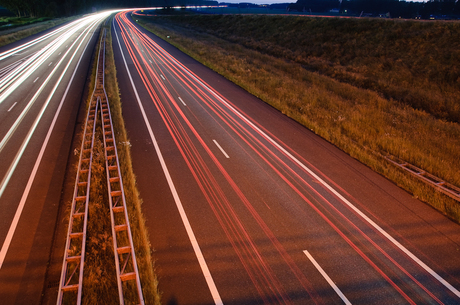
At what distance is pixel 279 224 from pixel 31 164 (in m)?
9.48

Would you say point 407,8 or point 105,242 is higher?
point 407,8

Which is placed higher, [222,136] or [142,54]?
[142,54]

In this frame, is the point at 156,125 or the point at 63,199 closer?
the point at 63,199

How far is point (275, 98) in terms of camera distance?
766 inches

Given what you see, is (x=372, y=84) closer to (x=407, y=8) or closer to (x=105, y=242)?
(x=105, y=242)

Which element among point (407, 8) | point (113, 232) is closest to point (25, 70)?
point (113, 232)

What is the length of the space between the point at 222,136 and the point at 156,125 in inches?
145

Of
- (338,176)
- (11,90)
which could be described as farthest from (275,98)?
(11,90)

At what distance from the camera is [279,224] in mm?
7840

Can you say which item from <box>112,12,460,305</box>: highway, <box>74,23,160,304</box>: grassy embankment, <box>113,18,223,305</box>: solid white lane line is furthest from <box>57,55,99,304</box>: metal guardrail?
<box>113,18,223,305</box>: solid white lane line

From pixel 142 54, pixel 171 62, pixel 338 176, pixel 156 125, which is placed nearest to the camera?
pixel 338 176

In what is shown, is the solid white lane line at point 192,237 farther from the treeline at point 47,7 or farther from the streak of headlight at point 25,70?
the treeline at point 47,7

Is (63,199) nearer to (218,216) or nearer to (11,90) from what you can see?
(218,216)

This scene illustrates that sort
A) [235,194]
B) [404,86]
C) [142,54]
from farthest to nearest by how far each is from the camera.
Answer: [142,54] < [404,86] < [235,194]
